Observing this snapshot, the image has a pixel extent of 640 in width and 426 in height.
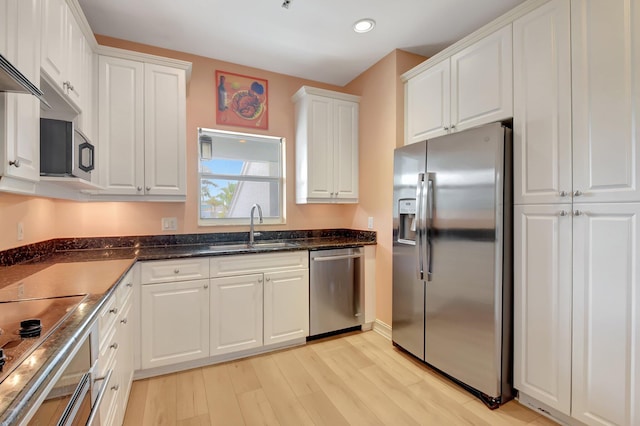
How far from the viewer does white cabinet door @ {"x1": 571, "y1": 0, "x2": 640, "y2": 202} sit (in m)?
1.46

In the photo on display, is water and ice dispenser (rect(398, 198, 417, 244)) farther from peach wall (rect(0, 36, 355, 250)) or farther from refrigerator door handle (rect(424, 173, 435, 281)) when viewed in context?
peach wall (rect(0, 36, 355, 250))

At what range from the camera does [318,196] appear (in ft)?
10.4

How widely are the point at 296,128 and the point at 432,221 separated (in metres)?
1.89

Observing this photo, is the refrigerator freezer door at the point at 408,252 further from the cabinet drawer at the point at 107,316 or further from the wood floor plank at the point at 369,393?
the cabinet drawer at the point at 107,316

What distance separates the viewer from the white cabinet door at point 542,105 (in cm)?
171

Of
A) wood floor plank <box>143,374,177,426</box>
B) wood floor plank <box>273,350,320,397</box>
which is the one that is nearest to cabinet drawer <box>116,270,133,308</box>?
wood floor plank <box>143,374,177,426</box>

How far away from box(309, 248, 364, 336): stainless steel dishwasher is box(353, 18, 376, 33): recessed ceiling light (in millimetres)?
1975

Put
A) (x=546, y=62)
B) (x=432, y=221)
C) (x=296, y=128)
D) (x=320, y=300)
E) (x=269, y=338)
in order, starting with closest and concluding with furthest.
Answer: (x=546, y=62)
(x=432, y=221)
(x=269, y=338)
(x=320, y=300)
(x=296, y=128)

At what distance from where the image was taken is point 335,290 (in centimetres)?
291

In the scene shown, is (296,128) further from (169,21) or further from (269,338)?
(269,338)

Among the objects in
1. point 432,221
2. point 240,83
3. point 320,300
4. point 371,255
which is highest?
point 240,83

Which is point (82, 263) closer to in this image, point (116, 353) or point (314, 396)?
point (116, 353)

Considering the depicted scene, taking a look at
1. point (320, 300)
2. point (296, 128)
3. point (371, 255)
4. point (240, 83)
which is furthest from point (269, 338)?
point (240, 83)

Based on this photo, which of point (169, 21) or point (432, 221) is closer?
point (432, 221)
